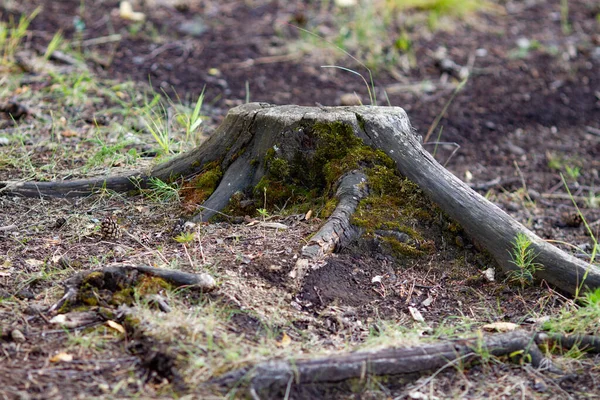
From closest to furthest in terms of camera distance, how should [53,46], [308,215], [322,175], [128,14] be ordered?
[308,215] → [322,175] → [53,46] → [128,14]

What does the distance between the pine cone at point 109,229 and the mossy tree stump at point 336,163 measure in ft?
1.18

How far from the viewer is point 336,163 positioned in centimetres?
304

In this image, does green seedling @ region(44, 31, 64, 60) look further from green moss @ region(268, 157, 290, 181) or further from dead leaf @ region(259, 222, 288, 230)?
dead leaf @ region(259, 222, 288, 230)

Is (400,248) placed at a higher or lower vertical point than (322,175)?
lower

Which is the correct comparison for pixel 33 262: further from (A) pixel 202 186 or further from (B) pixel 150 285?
(A) pixel 202 186

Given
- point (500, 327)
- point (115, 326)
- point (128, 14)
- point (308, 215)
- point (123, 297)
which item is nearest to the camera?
point (115, 326)

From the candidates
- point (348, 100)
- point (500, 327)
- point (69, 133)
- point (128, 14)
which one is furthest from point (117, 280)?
point (128, 14)

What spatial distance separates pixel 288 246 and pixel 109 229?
78cm

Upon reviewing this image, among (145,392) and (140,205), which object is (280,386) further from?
(140,205)

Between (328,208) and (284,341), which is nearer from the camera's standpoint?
(284,341)

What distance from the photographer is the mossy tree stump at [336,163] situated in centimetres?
285

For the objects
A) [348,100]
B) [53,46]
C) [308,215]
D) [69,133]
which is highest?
[53,46]

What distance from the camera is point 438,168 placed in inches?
118

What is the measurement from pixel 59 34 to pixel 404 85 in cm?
294
